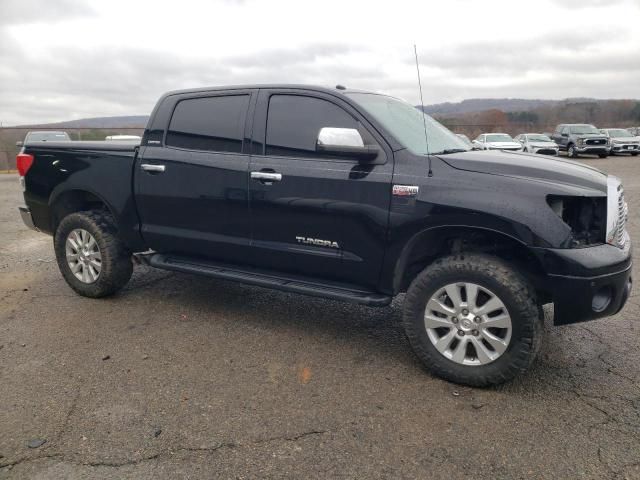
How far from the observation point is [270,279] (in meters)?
3.94

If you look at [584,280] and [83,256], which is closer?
[584,280]

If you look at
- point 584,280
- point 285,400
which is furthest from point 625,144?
point 285,400

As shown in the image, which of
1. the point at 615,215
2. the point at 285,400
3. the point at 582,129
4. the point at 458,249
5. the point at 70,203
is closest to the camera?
the point at 285,400

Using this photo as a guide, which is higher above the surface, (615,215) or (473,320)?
(615,215)

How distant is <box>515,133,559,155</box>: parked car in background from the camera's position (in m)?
23.9

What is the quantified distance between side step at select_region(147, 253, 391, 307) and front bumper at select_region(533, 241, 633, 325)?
105 cm

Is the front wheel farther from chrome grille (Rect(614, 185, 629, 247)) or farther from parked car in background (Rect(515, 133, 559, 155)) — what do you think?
parked car in background (Rect(515, 133, 559, 155))

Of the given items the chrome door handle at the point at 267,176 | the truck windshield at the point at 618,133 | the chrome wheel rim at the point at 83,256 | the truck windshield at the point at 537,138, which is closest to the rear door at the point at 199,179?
the chrome door handle at the point at 267,176

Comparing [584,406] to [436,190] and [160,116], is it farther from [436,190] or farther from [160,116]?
[160,116]

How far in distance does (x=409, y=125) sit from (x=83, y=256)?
10.4 feet

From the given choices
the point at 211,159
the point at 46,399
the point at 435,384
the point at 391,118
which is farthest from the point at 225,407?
the point at 391,118

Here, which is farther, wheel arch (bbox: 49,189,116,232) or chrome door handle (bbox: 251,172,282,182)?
wheel arch (bbox: 49,189,116,232)

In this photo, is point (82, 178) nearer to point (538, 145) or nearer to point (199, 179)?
point (199, 179)

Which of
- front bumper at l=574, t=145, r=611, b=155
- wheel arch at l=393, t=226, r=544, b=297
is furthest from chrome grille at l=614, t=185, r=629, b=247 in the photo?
front bumper at l=574, t=145, r=611, b=155
